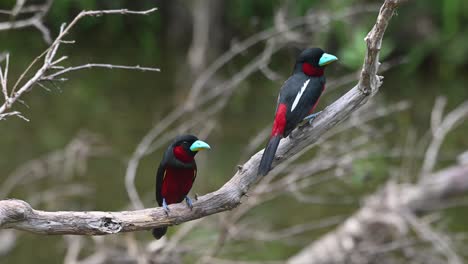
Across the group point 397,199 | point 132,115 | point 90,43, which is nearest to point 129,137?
point 132,115

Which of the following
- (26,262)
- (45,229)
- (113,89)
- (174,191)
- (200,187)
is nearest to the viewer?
(45,229)

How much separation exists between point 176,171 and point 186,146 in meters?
0.14

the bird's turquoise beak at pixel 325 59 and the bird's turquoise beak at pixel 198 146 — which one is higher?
the bird's turquoise beak at pixel 325 59

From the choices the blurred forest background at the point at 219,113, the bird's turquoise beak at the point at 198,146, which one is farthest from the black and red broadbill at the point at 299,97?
the blurred forest background at the point at 219,113

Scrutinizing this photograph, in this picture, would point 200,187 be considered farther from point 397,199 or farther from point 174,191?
point 174,191

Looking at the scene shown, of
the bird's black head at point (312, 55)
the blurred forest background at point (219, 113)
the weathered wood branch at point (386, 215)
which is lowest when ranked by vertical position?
the bird's black head at point (312, 55)

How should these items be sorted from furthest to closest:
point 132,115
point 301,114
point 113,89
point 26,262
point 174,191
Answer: point 113,89
point 132,115
point 26,262
point 174,191
point 301,114

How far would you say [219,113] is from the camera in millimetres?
10828

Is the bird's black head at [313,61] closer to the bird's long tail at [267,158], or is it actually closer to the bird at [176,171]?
the bird's long tail at [267,158]

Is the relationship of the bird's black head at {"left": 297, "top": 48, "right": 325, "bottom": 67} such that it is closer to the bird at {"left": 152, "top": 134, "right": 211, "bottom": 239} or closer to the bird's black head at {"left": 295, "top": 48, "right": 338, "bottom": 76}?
the bird's black head at {"left": 295, "top": 48, "right": 338, "bottom": 76}

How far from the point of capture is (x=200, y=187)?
25.9ft

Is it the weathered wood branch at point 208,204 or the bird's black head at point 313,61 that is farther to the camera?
the bird's black head at point 313,61

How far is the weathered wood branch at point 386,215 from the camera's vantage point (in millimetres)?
5922

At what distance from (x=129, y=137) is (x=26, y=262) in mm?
3206
